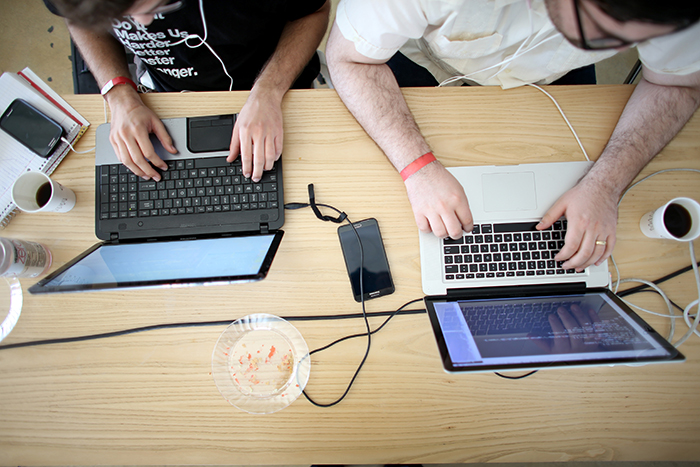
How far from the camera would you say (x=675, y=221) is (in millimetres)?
752

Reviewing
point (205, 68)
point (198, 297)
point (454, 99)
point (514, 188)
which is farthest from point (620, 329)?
point (205, 68)

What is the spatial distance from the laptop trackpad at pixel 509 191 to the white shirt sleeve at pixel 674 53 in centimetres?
34

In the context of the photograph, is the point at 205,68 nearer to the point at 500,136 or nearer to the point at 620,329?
the point at 500,136

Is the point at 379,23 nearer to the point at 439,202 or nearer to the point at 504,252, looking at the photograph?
the point at 439,202

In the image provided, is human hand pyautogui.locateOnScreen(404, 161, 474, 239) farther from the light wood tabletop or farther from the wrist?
the wrist

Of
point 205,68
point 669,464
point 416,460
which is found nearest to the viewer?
point 416,460

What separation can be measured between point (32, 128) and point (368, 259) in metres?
0.85

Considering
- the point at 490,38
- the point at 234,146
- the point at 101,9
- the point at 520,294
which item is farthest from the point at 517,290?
the point at 101,9

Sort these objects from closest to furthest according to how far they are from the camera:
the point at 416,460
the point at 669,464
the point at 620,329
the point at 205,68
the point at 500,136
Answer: the point at 620,329, the point at 416,460, the point at 500,136, the point at 205,68, the point at 669,464

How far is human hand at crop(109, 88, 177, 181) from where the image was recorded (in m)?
0.76

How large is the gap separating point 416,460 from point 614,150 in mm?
825

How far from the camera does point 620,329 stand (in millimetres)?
625

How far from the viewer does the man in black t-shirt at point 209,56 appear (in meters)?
0.76

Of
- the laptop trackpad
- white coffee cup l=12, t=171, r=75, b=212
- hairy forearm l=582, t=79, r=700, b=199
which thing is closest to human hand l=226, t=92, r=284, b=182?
white coffee cup l=12, t=171, r=75, b=212
